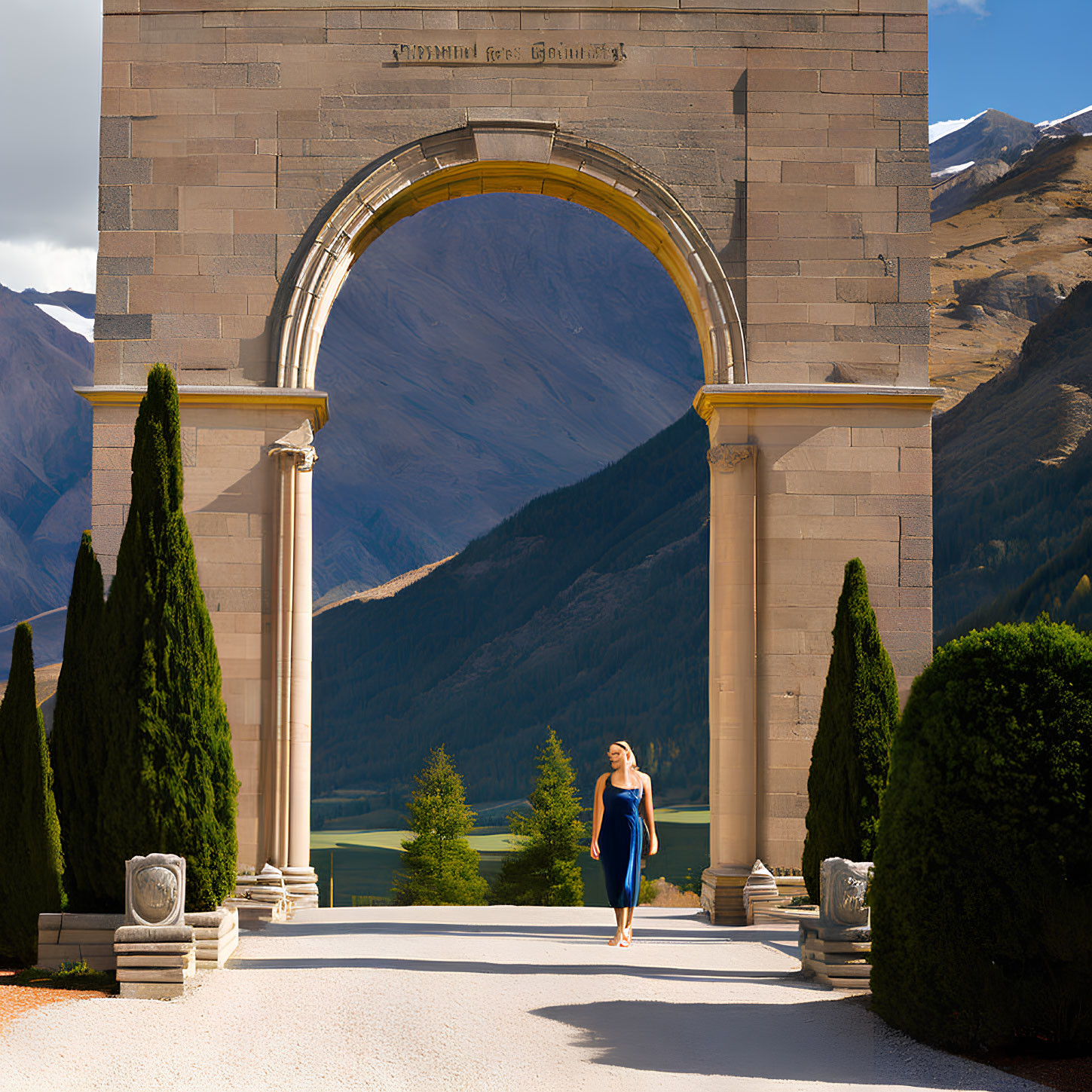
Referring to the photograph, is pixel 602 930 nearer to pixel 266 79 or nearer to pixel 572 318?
pixel 266 79

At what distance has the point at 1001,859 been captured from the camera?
291 inches

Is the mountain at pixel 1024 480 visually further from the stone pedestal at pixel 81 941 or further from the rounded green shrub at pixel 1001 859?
the stone pedestal at pixel 81 941

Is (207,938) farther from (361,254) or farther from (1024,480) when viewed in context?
(1024,480)

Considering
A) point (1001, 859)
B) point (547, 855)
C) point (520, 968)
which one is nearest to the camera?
point (1001, 859)

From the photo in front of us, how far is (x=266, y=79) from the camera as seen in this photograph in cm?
1391

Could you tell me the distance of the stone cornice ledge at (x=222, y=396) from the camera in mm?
13461

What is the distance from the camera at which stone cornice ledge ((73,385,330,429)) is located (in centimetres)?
1346

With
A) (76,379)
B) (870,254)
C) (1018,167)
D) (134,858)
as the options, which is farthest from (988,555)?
(76,379)

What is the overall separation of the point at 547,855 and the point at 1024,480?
6700 centimetres

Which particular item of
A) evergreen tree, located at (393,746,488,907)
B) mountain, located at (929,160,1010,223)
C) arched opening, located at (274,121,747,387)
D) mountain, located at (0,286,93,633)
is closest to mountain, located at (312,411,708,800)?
mountain, located at (0,286,93,633)

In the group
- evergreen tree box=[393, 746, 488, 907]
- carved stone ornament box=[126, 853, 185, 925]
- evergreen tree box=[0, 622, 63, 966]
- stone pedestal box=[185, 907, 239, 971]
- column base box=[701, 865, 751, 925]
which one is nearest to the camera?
carved stone ornament box=[126, 853, 185, 925]

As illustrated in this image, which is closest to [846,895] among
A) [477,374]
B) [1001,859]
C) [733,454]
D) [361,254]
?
[1001,859]

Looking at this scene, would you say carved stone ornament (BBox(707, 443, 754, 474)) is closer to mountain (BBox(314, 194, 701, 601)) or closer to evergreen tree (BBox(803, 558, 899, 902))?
evergreen tree (BBox(803, 558, 899, 902))

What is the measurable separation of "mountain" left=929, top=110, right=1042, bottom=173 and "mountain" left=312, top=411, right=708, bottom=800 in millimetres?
74072
